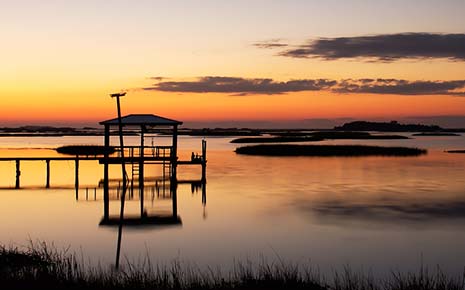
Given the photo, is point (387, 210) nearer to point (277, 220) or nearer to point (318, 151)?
point (277, 220)

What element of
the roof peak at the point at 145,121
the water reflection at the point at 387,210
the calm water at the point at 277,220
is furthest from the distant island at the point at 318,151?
the water reflection at the point at 387,210

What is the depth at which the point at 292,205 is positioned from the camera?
1221 inches

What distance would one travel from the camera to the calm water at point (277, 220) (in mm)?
19172

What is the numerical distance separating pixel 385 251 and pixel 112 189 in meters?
22.8

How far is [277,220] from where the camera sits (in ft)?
85.8

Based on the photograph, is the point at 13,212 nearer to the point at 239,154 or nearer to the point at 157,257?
the point at 157,257

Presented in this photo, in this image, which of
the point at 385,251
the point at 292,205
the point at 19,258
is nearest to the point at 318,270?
the point at 385,251

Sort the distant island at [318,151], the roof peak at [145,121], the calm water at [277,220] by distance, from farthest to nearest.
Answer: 1. the distant island at [318,151]
2. the roof peak at [145,121]
3. the calm water at [277,220]

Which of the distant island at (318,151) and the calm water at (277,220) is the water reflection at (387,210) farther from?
the distant island at (318,151)

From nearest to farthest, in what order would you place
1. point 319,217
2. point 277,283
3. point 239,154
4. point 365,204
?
1. point 277,283
2. point 319,217
3. point 365,204
4. point 239,154

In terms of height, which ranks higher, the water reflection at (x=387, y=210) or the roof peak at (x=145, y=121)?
the roof peak at (x=145, y=121)

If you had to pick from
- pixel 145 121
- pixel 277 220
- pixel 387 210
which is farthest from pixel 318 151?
pixel 277 220

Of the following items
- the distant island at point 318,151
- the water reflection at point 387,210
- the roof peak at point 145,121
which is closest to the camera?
the water reflection at point 387,210

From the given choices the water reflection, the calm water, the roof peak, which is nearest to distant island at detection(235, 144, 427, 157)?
the calm water
